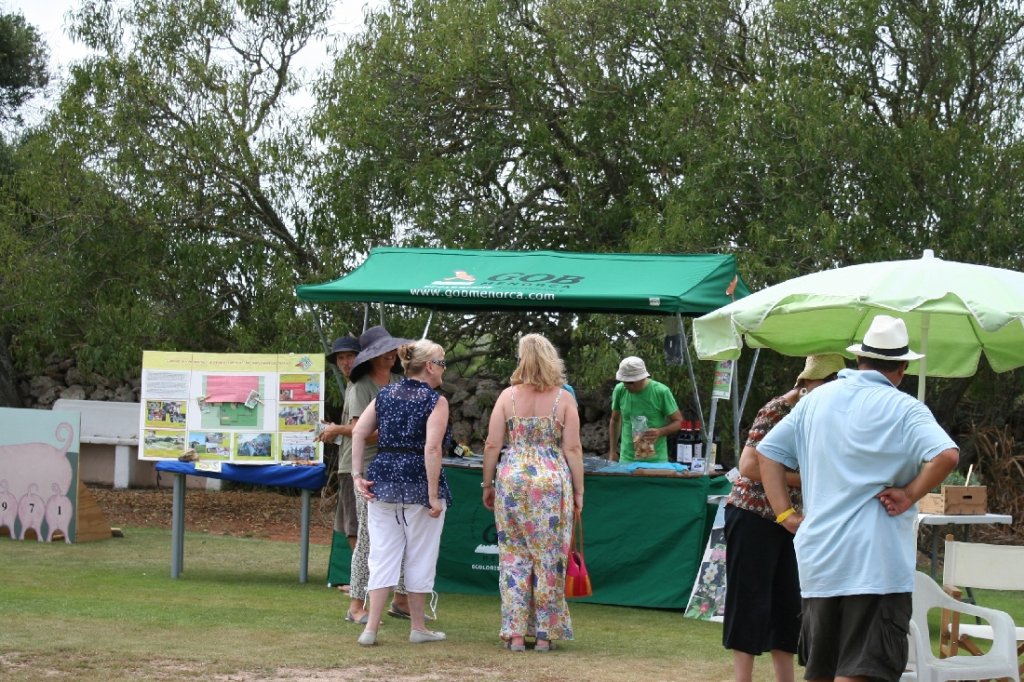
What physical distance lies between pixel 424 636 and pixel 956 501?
9.94 feet

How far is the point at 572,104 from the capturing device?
44.9 ft

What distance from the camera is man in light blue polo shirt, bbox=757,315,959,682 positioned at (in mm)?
4246

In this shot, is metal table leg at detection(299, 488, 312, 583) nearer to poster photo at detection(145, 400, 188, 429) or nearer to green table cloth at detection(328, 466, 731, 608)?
green table cloth at detection(328, 466, 731, 608)

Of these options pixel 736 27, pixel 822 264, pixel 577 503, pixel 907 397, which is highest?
pixel 736 27

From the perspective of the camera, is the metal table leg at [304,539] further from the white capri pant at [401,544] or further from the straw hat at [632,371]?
the straw hat at [632,371]

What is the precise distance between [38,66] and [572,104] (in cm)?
939

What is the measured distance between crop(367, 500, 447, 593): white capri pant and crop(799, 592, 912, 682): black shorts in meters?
3.01

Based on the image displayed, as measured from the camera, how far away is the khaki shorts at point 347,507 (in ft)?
27.5

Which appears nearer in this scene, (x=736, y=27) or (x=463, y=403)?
(x=736, y=27)

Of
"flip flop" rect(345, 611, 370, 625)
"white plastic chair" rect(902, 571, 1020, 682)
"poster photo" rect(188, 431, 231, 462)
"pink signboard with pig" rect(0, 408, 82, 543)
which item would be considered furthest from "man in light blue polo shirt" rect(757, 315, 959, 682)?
"pink signboard with pig" rect(0, 408, 82, 543)

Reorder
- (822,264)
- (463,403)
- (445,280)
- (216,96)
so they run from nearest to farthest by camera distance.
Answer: (445,280)
(822,264)
(216,96)
(463,403)

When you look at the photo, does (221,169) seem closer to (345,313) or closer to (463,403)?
(345,313)

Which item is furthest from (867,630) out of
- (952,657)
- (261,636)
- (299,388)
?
(299,388)

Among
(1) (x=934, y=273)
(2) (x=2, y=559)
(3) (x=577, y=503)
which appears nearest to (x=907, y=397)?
(1) (x=934, y=273)
